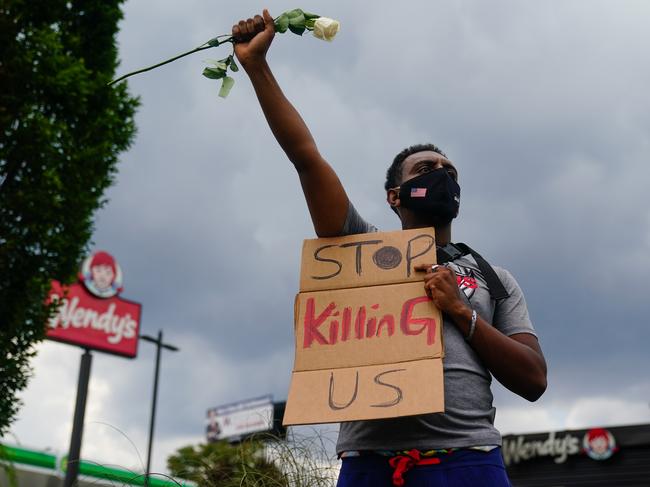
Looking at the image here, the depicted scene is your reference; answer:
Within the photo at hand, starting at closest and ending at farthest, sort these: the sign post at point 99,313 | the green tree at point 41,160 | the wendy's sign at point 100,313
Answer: the green tree at point 41,160 < the sign post at point 99,313 < the wendy's sign at point 100,313

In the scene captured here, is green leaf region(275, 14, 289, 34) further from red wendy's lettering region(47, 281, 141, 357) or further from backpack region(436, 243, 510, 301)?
red wendy's lettering region(47, 281, 141, 357)

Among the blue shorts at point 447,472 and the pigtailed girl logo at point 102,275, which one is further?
the pigtailed girl logo at point 102,275

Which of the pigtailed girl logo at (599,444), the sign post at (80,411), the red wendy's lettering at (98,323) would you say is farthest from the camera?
the red wendy's lettering at (98,323)

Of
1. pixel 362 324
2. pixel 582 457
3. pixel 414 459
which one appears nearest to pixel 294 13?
pixel 362 324

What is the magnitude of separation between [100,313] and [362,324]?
26292mm

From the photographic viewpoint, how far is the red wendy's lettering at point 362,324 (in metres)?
2.33

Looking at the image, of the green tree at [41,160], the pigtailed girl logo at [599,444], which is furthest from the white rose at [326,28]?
the pigtailed girl logo at [599,444]


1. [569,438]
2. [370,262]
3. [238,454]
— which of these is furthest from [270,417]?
[569,438]

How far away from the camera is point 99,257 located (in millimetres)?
27688

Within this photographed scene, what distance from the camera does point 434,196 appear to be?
2.64 metres

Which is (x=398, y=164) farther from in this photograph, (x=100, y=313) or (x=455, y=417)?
(x=100, y=313)

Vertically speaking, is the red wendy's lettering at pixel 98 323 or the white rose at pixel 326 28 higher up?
the red wendy's lettering at pixel 98 323

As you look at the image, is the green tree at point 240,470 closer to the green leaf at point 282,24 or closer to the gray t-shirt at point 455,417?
the gray t-shirt at point 455,417

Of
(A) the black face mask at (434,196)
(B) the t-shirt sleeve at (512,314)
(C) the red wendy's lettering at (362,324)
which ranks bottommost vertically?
(C) the red wendy's lettering at (362,324)
